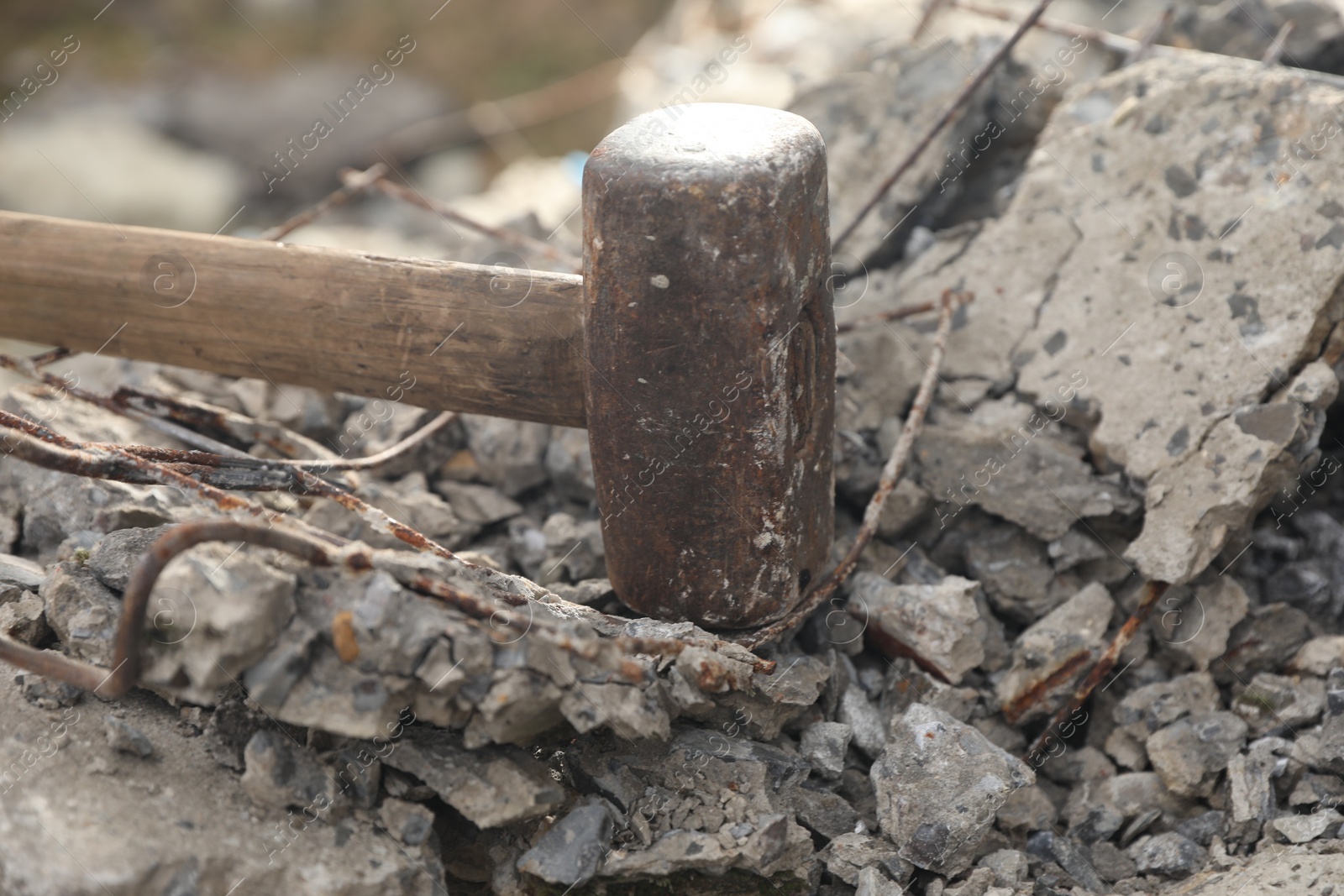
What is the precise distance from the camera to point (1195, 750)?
A: 224cm

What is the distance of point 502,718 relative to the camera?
1737mm

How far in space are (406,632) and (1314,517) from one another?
236cm

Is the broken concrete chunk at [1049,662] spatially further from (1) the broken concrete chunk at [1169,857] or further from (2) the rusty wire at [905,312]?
(2) the rusty wire at [905,312]

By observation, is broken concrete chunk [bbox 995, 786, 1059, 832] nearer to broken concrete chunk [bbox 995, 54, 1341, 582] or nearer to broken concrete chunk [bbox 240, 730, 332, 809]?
broken concrete chunk [bbox 995, 54, 1341, 582]

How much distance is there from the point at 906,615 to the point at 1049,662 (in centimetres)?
35

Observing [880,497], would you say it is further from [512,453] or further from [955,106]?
[955,106]

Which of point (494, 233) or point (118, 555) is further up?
point (494, 233)

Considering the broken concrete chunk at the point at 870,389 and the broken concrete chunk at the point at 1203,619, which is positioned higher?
the broken concrete chunk at the point at 870,389

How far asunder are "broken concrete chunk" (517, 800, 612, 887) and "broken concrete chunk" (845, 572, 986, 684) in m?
0.88

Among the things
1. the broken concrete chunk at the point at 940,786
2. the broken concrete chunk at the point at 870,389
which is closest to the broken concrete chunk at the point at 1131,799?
the broken concrete chunk at the point at 940,786

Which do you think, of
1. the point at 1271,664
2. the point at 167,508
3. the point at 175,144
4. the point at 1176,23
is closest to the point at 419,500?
the point at 167,508

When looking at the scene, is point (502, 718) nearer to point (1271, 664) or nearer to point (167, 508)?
point (167, 508)

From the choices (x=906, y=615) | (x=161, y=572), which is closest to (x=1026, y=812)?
(x=906, y=615)

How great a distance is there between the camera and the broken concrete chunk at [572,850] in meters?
1.83
